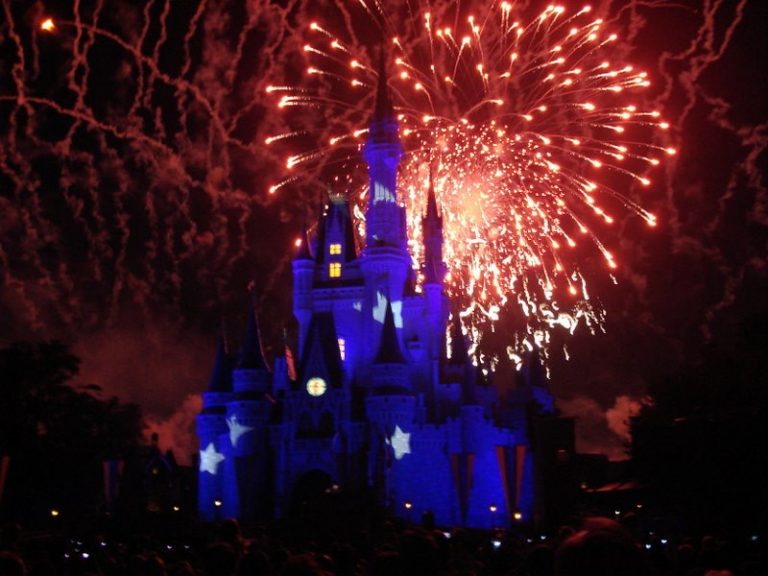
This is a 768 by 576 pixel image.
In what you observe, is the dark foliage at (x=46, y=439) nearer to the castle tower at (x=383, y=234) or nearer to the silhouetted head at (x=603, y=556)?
the castle tower at (x=383, y=234)

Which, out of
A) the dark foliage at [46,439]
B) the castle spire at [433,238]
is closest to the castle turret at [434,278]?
the castle spire at [433,238]

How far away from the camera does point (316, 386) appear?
203ft

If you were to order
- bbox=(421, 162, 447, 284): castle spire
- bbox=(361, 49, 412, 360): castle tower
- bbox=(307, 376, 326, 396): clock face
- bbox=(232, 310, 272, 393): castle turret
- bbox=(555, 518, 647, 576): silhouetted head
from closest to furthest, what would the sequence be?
bbox=(555, 518, 647, 576): silhouetted head < bbox=(307, 376, 326, 396): clock face < bbox=(232, 310, 272, 393): castle turret < bbox=(361, 49, 412, 360): castle tower < bbox=(421, 162, 447, 284): castle spire

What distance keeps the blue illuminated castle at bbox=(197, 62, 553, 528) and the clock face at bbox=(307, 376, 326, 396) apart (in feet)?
0.33

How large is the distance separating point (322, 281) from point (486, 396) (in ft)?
48.2

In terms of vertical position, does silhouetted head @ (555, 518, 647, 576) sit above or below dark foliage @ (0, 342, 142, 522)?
below

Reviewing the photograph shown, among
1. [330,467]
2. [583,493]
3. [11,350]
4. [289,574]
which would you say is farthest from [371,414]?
[289,574]

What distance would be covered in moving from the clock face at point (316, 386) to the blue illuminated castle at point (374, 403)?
0.10 m

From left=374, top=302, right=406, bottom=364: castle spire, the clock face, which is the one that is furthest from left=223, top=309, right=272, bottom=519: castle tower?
left=374, top=302, right=406, bottom=364: castle spire

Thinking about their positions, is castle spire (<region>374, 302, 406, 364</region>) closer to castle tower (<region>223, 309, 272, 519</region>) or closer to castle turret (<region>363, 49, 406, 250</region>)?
castle turret (<region>363, 49, 406, 250</region>)

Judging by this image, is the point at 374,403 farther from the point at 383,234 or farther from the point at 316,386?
the point at 383,234

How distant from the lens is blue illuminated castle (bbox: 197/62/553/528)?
2329 inches

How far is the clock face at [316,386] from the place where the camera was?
202ft

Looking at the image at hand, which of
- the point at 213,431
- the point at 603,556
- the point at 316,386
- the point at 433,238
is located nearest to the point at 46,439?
the point at 213,431
